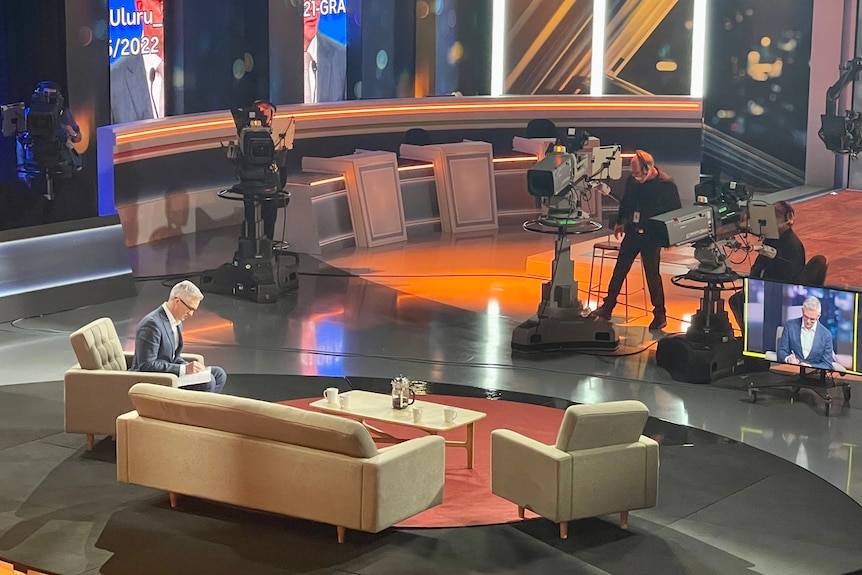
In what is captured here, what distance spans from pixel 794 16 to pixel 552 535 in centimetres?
1275

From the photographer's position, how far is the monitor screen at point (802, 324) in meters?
8.62

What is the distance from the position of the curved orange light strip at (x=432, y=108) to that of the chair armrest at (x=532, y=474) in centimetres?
798

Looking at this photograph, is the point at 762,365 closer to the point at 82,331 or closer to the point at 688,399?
the point at 688,399

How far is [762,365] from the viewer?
9.79m

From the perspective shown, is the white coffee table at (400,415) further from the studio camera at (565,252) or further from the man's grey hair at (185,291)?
the studio camera at (565,252)

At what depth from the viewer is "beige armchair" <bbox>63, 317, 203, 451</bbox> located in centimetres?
765

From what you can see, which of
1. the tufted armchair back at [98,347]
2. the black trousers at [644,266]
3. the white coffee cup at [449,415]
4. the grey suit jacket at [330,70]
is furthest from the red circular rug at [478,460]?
the grey suit jacket at [330,70]

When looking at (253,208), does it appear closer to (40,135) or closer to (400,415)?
(40,135)

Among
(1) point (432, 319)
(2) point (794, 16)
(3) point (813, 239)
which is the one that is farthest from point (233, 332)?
(2) point (794, 16)

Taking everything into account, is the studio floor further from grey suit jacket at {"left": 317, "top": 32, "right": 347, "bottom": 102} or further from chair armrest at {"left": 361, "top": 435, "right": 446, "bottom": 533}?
grey suit jacket at {"left": 317, "top": 32, "right": 347, "bottom": 102}

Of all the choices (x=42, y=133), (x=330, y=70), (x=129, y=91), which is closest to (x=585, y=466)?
(x=42, y=133)

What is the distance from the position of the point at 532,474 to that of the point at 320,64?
41.6 feet

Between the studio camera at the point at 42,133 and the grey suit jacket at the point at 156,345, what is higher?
the studio camera at the point at 42,133

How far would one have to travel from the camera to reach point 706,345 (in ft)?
31.6
